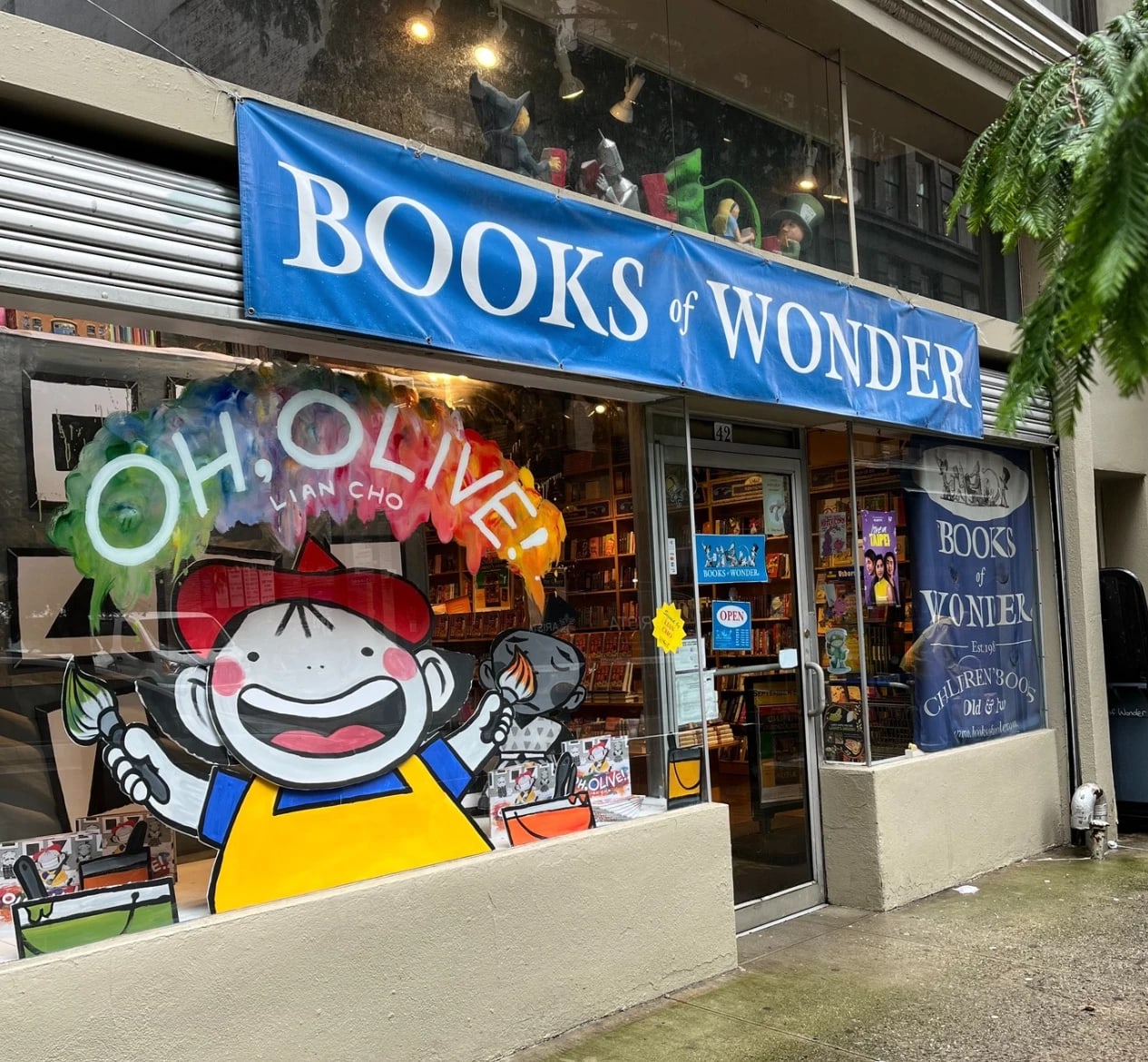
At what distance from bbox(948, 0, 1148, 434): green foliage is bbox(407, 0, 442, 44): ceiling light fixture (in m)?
2.52

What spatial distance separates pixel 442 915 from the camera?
431cm

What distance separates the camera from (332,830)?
13.6ft

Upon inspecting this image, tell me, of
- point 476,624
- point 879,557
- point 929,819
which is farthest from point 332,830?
point 879,557

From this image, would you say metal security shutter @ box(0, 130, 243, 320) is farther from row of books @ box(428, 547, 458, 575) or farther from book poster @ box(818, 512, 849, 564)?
book poster @ box(818, 512, 849, 564)

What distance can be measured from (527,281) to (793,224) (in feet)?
8.43

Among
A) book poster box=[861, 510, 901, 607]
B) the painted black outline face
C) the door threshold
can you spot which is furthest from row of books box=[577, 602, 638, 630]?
book poster box=[861, 510, 901, 607]

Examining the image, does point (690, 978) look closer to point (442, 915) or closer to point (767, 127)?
point (442, 915)

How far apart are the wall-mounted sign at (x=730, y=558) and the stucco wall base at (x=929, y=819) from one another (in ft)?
4.28

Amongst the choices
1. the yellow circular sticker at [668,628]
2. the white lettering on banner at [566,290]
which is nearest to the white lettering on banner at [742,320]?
the white lettering on banner at [566,290]

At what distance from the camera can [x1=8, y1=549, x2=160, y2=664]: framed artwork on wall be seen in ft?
11.8

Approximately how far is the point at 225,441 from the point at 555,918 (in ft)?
7.71

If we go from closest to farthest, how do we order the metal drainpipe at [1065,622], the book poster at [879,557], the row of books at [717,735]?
the row of books at [717,735]
the book poster at [879,557]
the metal drainpipe at [1065,622]

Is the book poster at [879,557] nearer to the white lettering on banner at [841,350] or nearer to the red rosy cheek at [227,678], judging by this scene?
the white lettering on banner at [841,350]

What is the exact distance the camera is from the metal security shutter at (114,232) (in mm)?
3371
